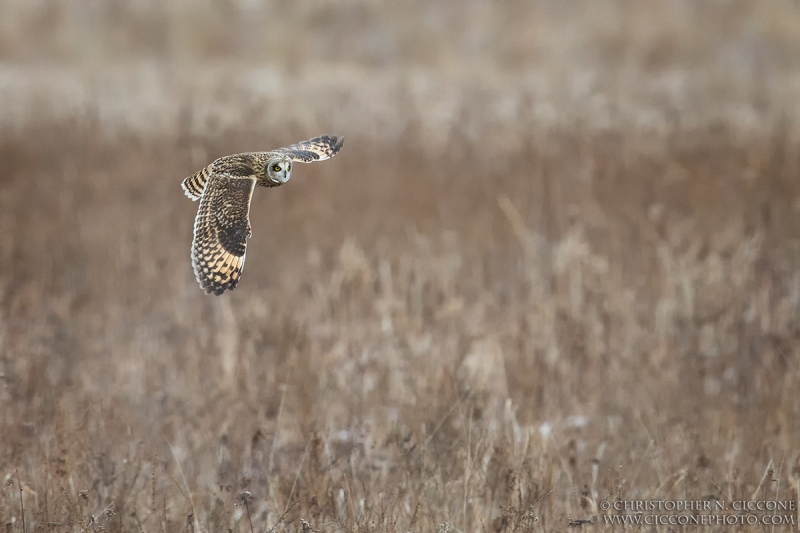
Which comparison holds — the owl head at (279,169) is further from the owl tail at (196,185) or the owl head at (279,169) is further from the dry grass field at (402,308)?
the dry grass field at (402,308)

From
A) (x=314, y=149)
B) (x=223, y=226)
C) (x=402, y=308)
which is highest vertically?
(x=314, y=149)

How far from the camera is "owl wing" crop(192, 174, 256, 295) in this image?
112 centimetres

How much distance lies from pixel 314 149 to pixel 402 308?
3905 millimetres

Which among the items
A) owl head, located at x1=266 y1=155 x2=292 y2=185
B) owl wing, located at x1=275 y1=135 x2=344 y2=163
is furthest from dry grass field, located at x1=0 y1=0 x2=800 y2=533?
owl head, located at x1=266 y1=155 x2=292 y2=185

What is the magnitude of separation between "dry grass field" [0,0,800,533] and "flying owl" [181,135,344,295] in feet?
4.70

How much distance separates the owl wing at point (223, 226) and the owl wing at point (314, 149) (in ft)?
0.26

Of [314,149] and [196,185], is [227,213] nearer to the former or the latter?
[196,185]

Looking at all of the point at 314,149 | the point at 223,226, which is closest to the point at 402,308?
the point at 314,149

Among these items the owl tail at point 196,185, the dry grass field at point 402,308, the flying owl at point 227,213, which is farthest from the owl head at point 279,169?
the dry grass field at point 402,308

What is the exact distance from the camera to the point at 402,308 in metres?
5.19

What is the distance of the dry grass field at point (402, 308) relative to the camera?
9.95 feet

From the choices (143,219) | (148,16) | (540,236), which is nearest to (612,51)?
(148,16)

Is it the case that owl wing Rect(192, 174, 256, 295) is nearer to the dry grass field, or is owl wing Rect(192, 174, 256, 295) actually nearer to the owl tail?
the owl tail

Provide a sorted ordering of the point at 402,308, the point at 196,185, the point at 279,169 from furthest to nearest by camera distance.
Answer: the point at 402,308
the point at 196,185
the point at 279,169
